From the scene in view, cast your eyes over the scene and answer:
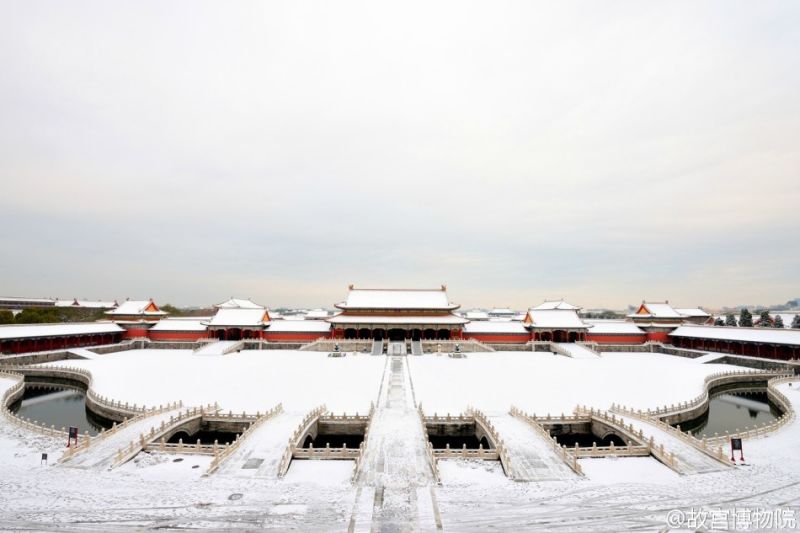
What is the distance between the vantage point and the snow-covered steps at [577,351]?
47344 mm

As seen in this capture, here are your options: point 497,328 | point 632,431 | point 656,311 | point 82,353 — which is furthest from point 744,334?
point 82,353

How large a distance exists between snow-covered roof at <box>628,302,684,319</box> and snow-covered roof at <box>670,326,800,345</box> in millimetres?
2545

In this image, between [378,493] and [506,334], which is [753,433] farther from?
[506,334]

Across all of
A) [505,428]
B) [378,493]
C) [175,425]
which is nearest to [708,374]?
[505,428]

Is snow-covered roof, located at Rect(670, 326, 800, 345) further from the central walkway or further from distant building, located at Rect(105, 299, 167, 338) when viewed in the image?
distant building, located at Rect(105, 299, 167, 338)

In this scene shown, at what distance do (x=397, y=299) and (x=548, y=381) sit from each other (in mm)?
26038

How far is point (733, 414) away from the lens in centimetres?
3003

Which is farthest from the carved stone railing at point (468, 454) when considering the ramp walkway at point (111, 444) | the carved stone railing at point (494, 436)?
the ramp walkway at point (111, 444)

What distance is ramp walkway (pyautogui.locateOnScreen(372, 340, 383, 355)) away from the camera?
47594 millimetres

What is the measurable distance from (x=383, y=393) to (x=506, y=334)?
29.6 meters

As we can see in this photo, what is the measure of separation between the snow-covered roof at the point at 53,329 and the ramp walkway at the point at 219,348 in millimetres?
13628

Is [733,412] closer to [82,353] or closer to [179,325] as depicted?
A: [179,325]

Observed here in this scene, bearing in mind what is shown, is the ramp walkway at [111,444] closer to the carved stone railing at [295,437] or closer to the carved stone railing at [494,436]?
the carved stone railing at [295,437]

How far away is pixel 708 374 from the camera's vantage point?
3794cm
